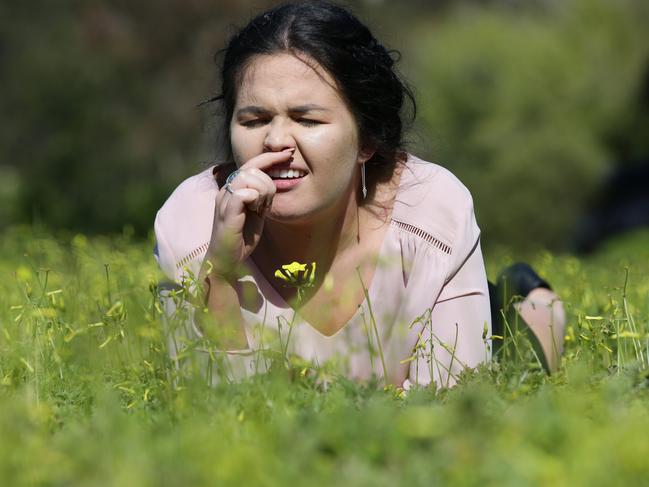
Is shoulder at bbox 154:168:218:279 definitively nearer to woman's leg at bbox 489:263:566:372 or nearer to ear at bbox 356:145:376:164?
ear at bbox 356:145:376:164

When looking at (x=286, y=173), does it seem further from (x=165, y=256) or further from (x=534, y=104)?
(x=534, y=104)

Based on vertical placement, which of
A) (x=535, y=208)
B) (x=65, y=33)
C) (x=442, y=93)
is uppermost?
(x=65, y=33)

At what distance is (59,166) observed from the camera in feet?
57.2

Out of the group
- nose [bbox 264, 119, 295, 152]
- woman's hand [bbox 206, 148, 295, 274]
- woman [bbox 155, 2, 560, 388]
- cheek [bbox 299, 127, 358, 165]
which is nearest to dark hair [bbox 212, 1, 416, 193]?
woman [bbox 155, 2, 560, 388]

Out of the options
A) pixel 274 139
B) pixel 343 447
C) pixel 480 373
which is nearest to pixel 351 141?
pixel 274 139

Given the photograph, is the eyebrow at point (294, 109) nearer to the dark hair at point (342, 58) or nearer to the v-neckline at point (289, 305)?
the dark hair at point (342, 58)

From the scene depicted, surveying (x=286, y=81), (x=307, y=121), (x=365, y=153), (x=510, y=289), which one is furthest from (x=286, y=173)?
(x=510, y=289)

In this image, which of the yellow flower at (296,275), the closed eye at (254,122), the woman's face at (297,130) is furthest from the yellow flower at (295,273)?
the closed eye at (254,122)

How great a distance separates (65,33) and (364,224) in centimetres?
2367

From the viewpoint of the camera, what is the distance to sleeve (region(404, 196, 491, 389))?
373cm

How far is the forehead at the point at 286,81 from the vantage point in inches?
151

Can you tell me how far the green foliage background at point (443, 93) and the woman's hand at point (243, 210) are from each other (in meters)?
14.2

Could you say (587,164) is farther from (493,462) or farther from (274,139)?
(493,462)

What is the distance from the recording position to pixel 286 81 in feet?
12.7
